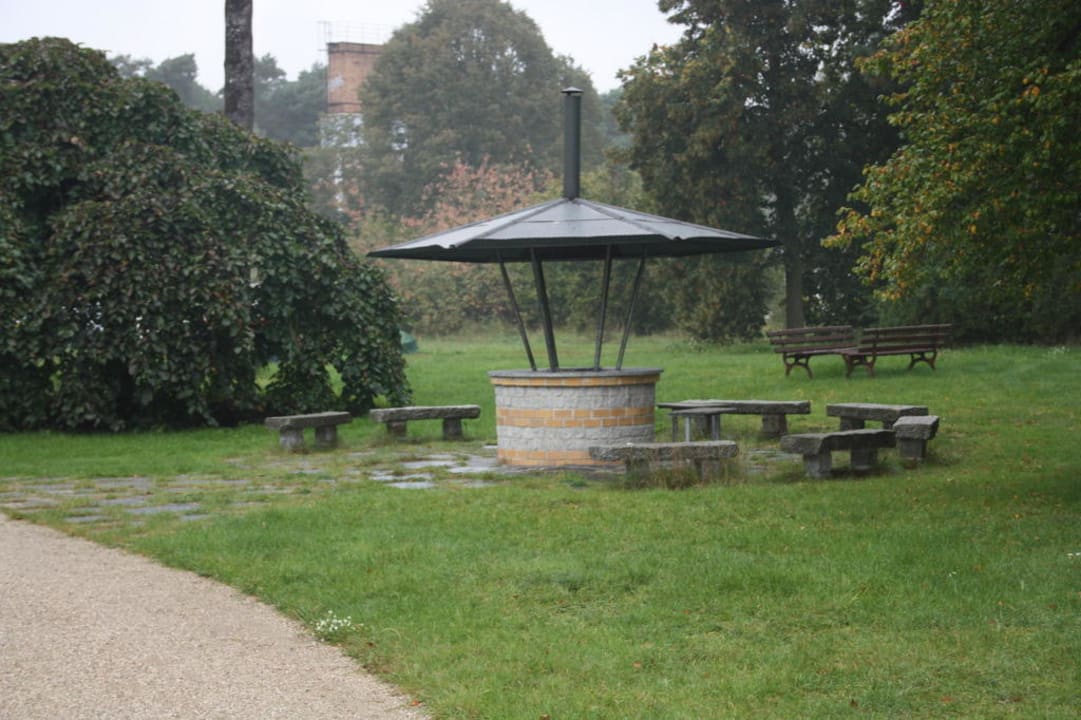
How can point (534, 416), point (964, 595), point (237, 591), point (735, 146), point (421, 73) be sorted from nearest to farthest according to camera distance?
1. point (964, 595)
2. point (237, 591)
3. point (534, 416)
4. point (735, 146)
5. point (421, 73)

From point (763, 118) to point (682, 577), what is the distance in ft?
70.0

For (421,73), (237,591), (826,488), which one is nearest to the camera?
(237,591)

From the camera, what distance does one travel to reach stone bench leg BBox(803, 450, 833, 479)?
1008cm

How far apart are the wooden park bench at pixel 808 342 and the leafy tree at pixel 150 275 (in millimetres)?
6313

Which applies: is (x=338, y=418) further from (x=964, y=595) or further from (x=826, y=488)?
(x=964, y=595)

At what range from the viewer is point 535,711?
4.62 m

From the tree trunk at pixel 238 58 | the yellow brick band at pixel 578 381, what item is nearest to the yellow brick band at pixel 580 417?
the yellow brick band at pixel 578 381

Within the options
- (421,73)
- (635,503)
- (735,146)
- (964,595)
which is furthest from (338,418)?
(421,73)

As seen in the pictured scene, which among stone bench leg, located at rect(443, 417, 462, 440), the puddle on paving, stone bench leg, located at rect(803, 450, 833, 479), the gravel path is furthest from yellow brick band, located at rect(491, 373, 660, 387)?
the gravel path

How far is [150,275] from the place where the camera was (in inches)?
572

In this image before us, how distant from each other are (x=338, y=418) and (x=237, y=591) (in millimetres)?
7049

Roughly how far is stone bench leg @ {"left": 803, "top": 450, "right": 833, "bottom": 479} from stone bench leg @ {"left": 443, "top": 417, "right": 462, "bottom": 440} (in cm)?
497

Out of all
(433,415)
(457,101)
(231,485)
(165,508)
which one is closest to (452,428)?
(433,415)

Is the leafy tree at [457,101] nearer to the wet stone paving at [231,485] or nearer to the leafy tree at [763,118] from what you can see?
the leafy tree at [763,118]
